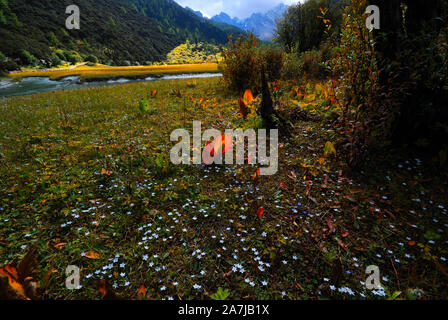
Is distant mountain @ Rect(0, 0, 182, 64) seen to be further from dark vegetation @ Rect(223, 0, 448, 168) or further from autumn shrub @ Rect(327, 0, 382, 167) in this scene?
dark vegetation @ Rect(223, 0, 448, 168)

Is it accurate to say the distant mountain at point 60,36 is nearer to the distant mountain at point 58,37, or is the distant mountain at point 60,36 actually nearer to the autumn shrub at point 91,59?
the distant mountain at point 58,37

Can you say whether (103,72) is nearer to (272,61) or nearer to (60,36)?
(272,61)

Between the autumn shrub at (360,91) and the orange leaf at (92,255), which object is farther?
the autumn shrub at (360,91)

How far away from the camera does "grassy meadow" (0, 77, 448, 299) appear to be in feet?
7.41

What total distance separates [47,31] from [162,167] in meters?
135

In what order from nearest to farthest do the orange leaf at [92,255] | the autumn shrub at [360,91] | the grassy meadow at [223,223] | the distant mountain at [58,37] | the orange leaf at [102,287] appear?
the orange leaf at [102,287], the grassy meadow at [223,223], the orange leaf at [92,255], the autumn shrub at [360,91], the distant mountain at [58,37]

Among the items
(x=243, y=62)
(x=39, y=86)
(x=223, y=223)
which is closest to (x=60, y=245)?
(x=223, y=223)

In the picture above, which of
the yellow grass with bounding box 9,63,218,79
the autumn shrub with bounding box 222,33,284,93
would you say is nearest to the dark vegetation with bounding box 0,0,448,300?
the autumn shrub with bounding box 222,33,284,93

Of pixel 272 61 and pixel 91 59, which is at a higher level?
pixel 91 59

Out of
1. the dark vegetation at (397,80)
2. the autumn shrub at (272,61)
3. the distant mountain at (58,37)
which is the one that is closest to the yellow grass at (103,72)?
the distant mountain at (58,37)

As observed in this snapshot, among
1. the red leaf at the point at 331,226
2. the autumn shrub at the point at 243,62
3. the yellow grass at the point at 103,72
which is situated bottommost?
the red leaf at the point at 331,226

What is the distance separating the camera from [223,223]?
3107 mm

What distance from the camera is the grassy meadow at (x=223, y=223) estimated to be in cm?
226
